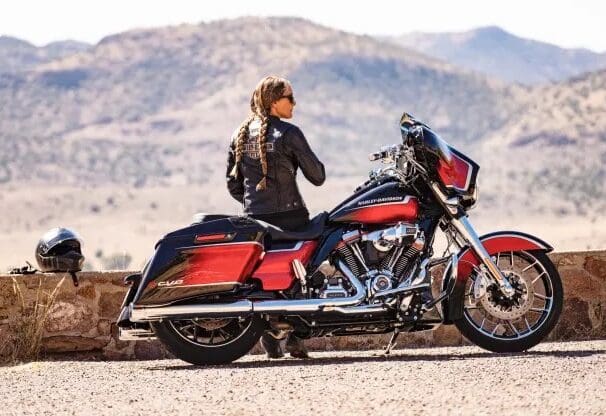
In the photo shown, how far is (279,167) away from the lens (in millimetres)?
8250

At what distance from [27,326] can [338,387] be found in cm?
361

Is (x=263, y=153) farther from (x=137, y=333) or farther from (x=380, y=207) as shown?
(x=137, y=333)

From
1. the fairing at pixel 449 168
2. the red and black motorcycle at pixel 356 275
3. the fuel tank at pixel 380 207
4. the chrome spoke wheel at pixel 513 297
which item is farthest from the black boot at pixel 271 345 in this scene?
the fairing at pixel 449 168

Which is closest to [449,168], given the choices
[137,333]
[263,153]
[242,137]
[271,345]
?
[263,153]

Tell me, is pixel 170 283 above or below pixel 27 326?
above

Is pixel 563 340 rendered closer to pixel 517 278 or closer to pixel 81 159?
pixel 517 278

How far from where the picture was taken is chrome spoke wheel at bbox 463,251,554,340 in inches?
324

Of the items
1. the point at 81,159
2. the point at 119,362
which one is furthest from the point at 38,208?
the point at 119,362

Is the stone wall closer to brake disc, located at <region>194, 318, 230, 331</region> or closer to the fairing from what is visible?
brake disc, located at <region>194, 318, 230, 331</region>

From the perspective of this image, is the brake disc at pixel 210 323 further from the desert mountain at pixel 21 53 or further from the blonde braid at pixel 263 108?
the desert mountain at pixel 21 53

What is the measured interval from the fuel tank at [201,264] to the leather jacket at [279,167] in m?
0.20

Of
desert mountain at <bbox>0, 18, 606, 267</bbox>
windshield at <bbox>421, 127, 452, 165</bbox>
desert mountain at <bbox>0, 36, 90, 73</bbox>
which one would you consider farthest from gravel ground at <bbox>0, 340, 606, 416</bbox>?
desert mountain at <bbox>0, 36, 90, 73</bbox>

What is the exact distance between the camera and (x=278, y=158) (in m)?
8.25

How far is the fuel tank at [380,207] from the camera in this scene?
27.0 ft
